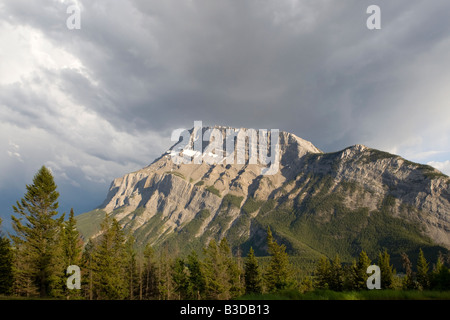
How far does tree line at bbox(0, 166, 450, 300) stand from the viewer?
99.5ft

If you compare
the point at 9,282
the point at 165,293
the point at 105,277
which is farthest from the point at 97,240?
the point at 165,293

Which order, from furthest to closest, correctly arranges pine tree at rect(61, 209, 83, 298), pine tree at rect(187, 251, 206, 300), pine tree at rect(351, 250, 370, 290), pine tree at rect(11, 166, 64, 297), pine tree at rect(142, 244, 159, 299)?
pine tree at rect(142, 244, 159, 299), pine tree at rect(187, 251, 206, 300), pine tree at rect(351, 250, 370, 290), pine tree at rect(61, 209, 83, 298), pine tree at rect(11, 166, 64, 297)

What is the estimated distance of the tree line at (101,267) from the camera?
1193 inches

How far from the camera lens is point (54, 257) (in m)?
30.6

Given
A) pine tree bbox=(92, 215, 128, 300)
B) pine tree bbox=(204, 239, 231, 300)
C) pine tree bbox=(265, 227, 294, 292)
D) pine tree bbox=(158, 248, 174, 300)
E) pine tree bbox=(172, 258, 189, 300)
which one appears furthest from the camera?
pine tree bbox=(172, 258, 189, 300)

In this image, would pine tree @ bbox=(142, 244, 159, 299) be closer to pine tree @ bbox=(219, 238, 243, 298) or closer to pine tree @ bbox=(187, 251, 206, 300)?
pine tree @ bbox=(187, 251, 206, 300)

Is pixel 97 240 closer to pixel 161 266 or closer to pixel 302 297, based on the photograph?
pixel 161 266

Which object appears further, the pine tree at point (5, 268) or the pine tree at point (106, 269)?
the pine tree at point (106, 269)

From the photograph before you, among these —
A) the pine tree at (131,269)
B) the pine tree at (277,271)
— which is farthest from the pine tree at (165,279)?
the pine tree at (277,271)

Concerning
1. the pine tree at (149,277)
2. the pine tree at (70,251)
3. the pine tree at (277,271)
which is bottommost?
the pine tree at (149,277)

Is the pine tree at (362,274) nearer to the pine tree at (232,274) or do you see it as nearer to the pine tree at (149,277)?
the pine tree at (232,274)

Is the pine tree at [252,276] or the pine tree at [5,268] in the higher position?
the pine tree at [5,268]

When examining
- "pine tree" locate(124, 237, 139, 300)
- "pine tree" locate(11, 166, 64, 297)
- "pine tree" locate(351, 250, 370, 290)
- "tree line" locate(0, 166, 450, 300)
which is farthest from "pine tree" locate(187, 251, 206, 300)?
"pine tree" locate(351, 250, 370, 290)

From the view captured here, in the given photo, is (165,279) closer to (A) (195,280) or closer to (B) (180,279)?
(B) (180,279)
